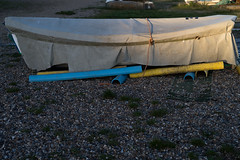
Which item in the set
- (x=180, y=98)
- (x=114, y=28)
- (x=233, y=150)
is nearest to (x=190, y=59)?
(x=180, y=98)

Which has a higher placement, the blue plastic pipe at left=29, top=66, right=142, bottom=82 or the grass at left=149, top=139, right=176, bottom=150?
the blue plastic pipe at left=29, top=66, right=142, bottom=82

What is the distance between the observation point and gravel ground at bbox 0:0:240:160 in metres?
4.55

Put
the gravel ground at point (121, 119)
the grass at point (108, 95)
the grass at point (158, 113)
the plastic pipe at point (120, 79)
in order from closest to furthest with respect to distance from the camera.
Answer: the gravel ground at point (121, 119)
the grass at point (158, 113)
the grass at point (108, 95)
the plastic pipe at point (120, 79)

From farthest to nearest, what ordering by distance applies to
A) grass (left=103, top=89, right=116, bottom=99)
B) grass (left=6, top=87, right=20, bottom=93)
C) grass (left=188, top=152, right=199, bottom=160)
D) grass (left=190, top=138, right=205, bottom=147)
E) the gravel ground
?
grass (left=6, top=87, right=20, bottom=93) → grass (left=103, top=89, right=116, bottom=99) → grass (left=190, top=138, right=205, bottom=147) → the gravel ground → grass (left=188, top=152, right=199, bottom=160)

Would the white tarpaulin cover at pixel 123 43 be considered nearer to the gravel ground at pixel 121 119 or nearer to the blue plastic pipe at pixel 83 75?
the blue plastic pipe at pixel 83 75

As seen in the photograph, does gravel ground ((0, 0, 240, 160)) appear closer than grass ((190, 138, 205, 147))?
Yes

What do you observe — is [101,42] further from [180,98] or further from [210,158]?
[210,158]

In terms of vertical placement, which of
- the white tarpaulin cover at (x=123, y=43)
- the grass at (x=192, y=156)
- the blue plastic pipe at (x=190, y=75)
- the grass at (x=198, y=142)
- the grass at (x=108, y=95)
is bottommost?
the grass at (x=192, y=156)

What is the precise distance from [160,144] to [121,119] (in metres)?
1.21

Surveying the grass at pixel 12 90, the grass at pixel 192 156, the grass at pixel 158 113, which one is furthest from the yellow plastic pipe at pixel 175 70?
the grass at pixel 192 156

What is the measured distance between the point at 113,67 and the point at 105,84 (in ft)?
2.52

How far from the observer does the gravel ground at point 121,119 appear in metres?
4.55

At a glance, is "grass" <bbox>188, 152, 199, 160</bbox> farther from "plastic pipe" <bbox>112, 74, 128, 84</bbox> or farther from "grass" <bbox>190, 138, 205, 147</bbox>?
"plastic pipe" <bbox>112, 74, 128, 84</bbox>

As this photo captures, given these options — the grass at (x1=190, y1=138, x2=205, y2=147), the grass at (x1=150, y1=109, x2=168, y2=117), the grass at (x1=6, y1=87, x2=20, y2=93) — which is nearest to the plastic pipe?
the grass at (x1=150, y1=109, x2=168, y2=117)
